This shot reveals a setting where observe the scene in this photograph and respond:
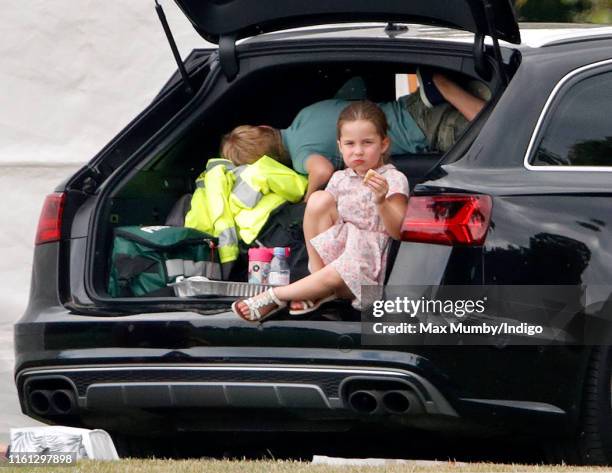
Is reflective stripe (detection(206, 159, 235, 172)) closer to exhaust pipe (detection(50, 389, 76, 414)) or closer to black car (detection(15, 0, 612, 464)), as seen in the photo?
black car (detection(15, 0, 612, 464))

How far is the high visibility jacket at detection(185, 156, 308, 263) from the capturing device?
703 cm

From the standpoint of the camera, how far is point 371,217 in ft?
21.1

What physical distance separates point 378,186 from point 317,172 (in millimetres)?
860

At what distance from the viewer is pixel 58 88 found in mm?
11672

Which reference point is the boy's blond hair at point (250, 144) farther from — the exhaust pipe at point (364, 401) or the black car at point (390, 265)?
the exhaust pipe at point (364, 401)

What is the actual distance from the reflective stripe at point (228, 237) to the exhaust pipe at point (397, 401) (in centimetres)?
125

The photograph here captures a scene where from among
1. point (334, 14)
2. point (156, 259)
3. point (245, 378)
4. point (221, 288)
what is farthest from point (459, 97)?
point (245, 378)

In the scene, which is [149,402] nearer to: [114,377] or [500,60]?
[114,377]

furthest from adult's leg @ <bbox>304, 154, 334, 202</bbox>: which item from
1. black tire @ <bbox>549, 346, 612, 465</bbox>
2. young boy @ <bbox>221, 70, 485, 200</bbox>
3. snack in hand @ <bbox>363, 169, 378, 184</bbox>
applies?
black tire @ <bbox>549, 346, 612, 465</bbox>

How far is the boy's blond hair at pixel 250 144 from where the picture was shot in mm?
7250

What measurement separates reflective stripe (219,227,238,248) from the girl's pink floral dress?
0.58m

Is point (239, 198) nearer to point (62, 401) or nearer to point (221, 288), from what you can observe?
point (221, 288)

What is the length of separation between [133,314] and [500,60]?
61.6 inches

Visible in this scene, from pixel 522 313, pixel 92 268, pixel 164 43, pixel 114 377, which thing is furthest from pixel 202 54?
pixel 164 43
